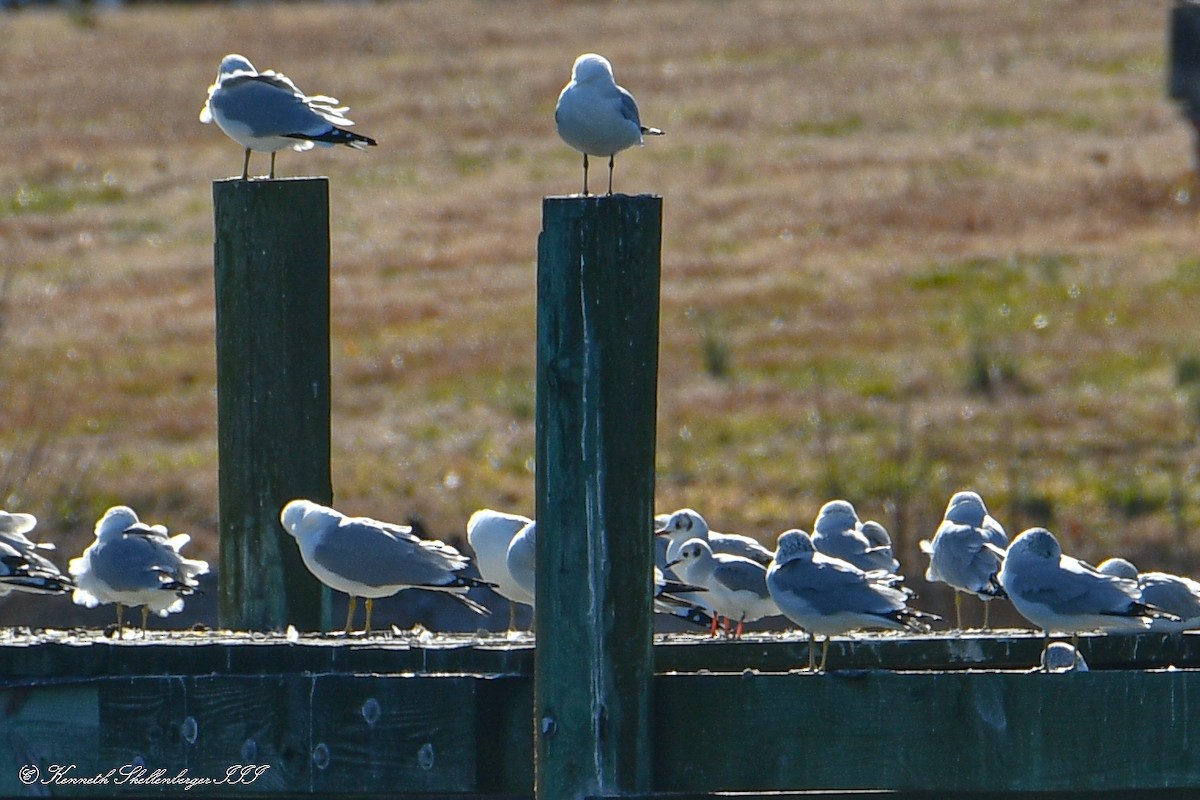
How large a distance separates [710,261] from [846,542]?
1569 centimetres

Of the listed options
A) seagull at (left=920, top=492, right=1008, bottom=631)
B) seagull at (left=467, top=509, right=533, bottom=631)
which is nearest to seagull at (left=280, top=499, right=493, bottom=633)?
seagull at (left=467, top=509, right=533, bottom=631)

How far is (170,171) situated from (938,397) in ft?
41.6

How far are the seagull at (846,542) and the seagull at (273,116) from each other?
2325 millimetres

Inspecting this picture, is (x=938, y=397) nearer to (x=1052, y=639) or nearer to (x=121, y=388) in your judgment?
(x=121, y=388)

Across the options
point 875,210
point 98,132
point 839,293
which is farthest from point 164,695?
A: point 98,132

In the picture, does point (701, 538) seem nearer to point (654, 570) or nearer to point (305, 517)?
point (305, 517)

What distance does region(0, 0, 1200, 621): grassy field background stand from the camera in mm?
16922

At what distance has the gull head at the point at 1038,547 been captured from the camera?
665cm

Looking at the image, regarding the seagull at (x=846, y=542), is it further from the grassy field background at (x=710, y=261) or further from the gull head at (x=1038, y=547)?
the grassy field background at (x=710, y=261)

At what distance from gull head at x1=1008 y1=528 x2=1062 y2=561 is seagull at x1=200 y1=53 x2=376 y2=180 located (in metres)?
2.86

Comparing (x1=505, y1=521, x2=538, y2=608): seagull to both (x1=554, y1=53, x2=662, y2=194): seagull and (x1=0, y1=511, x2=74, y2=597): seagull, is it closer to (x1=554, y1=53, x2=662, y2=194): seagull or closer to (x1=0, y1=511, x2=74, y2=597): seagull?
(x1=554, y1=53, x2=662, y2=194): seagull

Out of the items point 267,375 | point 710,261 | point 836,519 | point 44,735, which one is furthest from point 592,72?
point 710,261

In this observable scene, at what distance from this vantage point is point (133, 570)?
7266 mm

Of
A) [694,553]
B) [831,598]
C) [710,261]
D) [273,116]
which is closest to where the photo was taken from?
[831,598]
